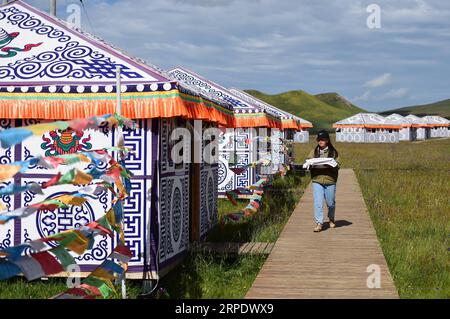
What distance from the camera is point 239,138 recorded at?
1659cm

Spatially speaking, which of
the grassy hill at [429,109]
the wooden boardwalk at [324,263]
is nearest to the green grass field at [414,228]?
the wooden boardwalk at [324,263]

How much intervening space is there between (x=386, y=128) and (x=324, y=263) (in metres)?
59.5

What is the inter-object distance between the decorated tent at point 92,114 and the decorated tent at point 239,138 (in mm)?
7017

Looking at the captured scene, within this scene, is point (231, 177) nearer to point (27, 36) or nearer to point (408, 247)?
point (408, 247)

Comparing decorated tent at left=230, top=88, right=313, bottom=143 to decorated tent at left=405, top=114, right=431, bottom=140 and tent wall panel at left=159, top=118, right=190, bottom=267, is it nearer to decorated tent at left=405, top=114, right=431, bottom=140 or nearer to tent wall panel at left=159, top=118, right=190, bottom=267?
tent wall panel at left=159, top=118, right=190, bottom=267

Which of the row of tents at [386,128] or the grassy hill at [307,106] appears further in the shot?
the grassy hill at [307,106]

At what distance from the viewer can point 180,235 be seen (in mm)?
7988

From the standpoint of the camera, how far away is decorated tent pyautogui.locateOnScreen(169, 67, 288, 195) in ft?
49.7

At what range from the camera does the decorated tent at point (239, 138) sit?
597 inches

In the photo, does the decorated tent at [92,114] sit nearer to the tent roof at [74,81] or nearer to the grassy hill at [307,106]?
the tent roof at [74,81]

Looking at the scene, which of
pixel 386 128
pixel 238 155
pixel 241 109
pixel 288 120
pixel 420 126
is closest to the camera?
pixel 241 109

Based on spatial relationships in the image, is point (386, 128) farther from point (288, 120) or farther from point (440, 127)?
point (288, 120)

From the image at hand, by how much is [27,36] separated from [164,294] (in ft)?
10.9

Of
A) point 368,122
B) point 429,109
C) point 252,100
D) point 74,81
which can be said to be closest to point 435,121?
point 368,122
